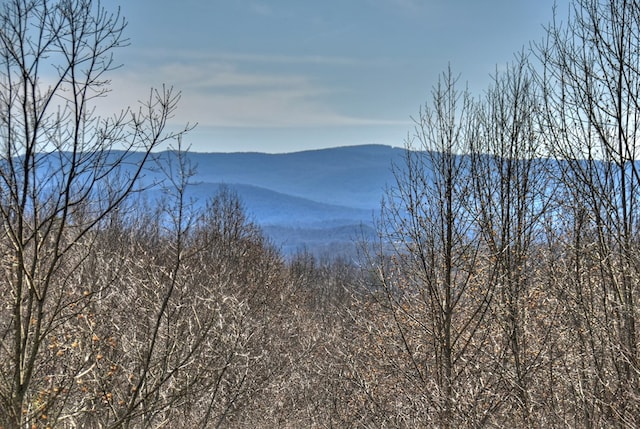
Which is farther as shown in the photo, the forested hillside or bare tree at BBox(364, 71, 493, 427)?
bare tree at BBox(364, 71, 493, 427)

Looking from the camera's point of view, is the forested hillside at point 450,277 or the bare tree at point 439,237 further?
the bare tree at point 439,237

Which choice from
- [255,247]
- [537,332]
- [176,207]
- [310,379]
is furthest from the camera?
[255,247]

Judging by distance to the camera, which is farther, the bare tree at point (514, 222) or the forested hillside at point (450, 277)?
the bare tree at point (514, 222)

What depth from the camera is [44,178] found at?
5.56 meters

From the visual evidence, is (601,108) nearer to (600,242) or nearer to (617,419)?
(600,242)

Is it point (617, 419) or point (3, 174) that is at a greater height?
point (3, 174)

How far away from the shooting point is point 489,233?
456 inches

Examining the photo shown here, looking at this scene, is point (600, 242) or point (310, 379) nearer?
point (600, 242)

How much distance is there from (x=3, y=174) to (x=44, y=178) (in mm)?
738

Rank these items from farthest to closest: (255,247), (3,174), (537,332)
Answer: (255,247) → (537,332) → (3,174)

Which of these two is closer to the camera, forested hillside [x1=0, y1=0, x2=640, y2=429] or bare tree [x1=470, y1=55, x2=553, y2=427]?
forested hillside [x1=0, y1=0, x2=640, y2=429]

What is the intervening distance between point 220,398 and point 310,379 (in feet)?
22.1

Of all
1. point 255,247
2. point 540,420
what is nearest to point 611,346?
point 540,420

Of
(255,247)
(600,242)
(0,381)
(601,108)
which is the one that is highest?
(601,108)
